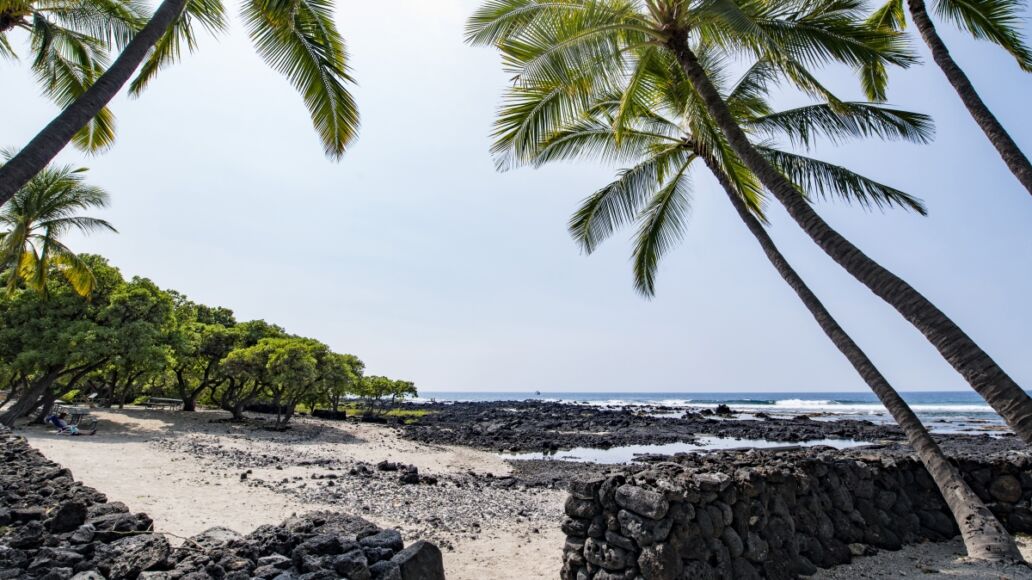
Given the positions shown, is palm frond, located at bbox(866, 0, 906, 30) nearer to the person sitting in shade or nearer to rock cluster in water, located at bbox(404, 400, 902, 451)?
rock cluster in water, located at bbox(404, 400, 902, 451)

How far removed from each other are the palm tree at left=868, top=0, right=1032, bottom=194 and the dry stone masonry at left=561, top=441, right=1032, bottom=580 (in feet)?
13.7

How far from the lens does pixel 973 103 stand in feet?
21.0

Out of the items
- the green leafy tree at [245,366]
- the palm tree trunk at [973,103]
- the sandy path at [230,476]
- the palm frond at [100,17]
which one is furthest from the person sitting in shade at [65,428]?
the palm tree trunk at [973,103]

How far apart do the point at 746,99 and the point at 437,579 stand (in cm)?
940

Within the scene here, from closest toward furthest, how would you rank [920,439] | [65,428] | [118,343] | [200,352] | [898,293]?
[898,293], [920,439], [65,428], [118,343], [200,352]

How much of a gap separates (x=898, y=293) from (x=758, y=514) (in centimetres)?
270

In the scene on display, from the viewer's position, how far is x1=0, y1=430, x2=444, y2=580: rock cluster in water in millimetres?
3893

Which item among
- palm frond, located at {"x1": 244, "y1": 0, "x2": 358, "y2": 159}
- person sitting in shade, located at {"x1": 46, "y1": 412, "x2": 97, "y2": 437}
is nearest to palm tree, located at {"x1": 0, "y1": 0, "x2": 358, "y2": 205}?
palm frond, located at {"x1": 244, "y1": 0, "x2": 358, "y2": 159}

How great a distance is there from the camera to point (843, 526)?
19.9ft

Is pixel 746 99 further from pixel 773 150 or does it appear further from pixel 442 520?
pixel 442 520

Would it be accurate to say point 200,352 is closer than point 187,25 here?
No

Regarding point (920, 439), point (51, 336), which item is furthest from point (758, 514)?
point (51, 336)

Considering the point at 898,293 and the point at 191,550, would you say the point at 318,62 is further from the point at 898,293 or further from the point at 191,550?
the point at 898,293

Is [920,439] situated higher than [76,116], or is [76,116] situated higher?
[76,116]
